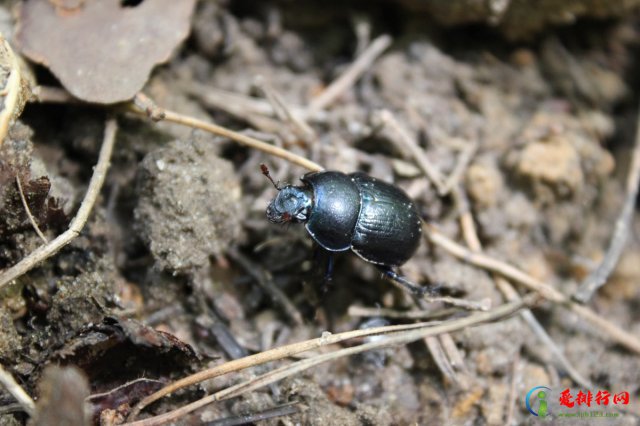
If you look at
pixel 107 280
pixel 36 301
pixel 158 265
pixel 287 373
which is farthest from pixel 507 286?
pixel 36 301

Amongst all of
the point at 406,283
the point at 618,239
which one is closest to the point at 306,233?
the point at 406,283

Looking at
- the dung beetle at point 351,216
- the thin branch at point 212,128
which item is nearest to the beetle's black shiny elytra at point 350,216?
the dung beetle at point 351,216

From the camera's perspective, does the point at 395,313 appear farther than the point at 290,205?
Yes

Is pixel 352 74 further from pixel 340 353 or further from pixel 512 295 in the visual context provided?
pixel 340 353

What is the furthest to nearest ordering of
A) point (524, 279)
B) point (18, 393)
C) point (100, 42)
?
point (524, 279)
point (100, 42)
point (18, 393)

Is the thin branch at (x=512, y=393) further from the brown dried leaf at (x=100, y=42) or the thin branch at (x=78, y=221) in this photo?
the brown dried leaf at (x=100, y=42)

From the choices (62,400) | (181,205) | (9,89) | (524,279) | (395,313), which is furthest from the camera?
(524,279)
